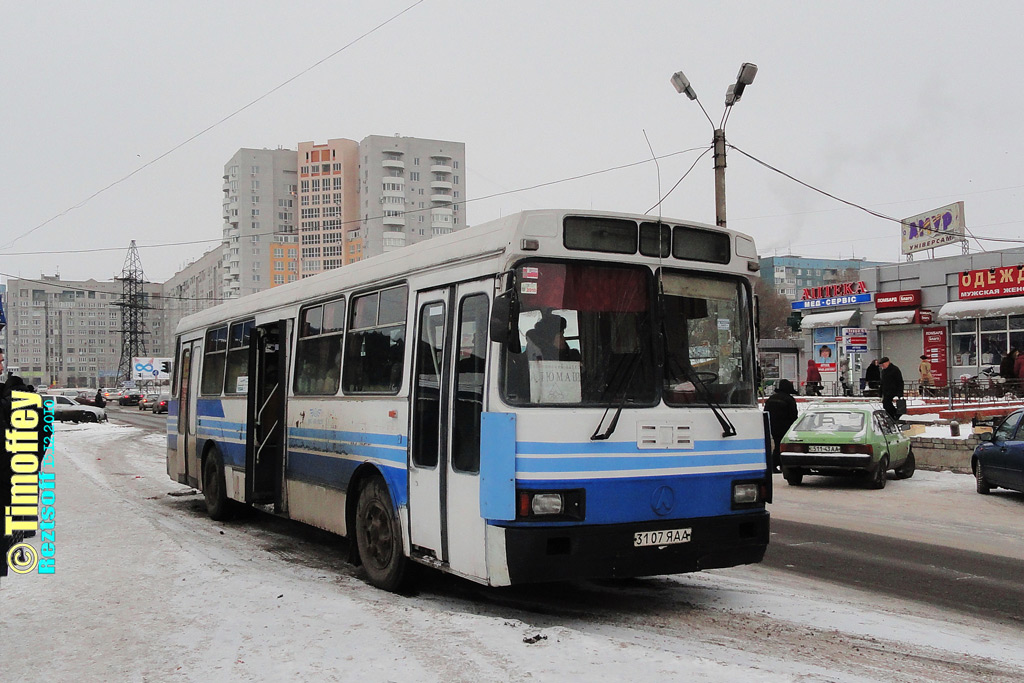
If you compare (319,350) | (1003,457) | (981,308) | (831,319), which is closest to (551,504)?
(319,350)

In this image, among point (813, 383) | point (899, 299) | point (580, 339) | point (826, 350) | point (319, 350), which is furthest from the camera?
point (826, 350)

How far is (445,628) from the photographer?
241 inches

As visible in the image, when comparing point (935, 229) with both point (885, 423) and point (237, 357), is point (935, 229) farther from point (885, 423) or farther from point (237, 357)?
point (237, 357)

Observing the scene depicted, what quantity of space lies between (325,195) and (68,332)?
7234cm

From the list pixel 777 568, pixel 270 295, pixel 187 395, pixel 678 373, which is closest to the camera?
pixel 678 373

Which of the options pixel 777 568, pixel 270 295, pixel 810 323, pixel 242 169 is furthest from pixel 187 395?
pixel 242 169

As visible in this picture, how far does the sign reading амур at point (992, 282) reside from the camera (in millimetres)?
36312

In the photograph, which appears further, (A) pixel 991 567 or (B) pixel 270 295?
(B) pixel 270 295

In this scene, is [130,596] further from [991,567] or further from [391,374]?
[991,567]

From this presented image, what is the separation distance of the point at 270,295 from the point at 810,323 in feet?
129

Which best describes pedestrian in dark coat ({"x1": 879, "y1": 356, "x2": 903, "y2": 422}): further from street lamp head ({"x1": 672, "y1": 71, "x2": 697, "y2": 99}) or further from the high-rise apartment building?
the high-rise apartment building

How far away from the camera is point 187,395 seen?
1381cm

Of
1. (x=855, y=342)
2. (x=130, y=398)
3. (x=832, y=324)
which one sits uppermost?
(x=832, y=324)

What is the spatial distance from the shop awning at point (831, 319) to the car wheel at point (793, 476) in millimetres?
28954
